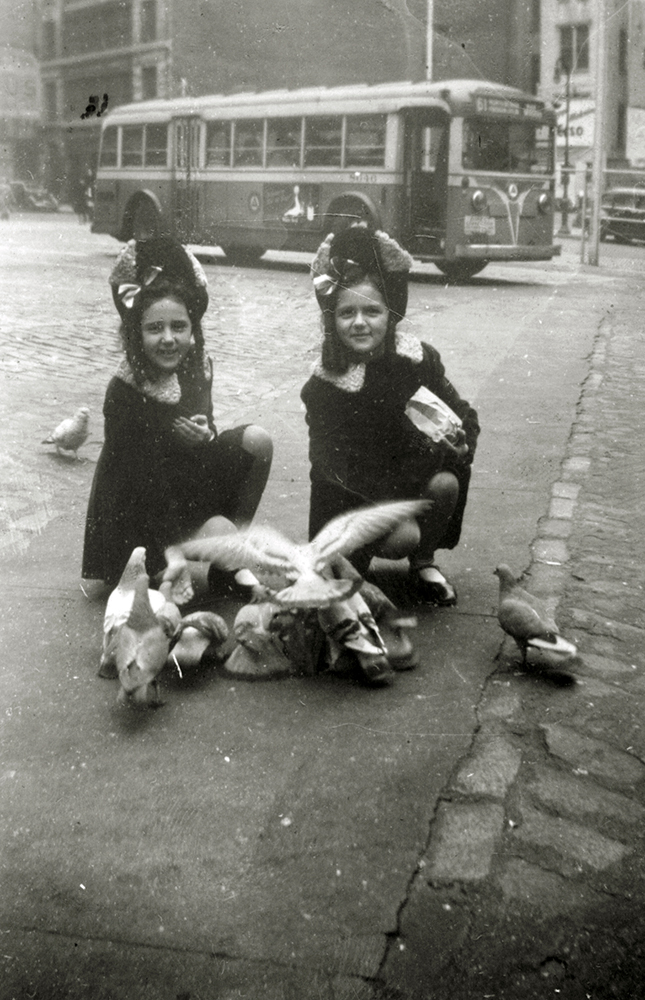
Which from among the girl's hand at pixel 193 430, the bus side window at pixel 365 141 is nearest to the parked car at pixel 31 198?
the girl's hand at pixel 193 430

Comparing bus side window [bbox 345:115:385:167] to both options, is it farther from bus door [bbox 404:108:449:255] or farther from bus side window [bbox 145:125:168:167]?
bus side window [bbox 145:125:168:167]

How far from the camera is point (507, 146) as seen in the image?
13078 mm

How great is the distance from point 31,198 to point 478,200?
835 centimetres

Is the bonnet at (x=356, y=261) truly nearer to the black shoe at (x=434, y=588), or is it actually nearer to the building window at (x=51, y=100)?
the black shoe at (x=434, y=588)

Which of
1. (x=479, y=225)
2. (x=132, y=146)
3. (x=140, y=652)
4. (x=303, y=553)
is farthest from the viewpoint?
(x=479, y=225)

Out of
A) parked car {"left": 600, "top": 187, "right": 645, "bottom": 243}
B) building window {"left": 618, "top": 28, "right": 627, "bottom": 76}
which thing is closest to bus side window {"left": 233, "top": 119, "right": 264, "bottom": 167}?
building window {"left": 618, "top": 28, "right": 627, "bottom": 76}

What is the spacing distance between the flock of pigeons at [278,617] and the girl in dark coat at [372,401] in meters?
0.27

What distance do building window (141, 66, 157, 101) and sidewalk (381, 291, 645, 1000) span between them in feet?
7.26

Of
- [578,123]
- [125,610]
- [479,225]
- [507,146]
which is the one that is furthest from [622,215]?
[125,610]

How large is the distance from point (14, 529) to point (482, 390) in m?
3.97

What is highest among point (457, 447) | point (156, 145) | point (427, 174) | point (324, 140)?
point (427, 174)

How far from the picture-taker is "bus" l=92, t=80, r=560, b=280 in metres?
4.29

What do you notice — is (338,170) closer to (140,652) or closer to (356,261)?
(356,261)

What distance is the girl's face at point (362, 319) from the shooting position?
3363 mm
